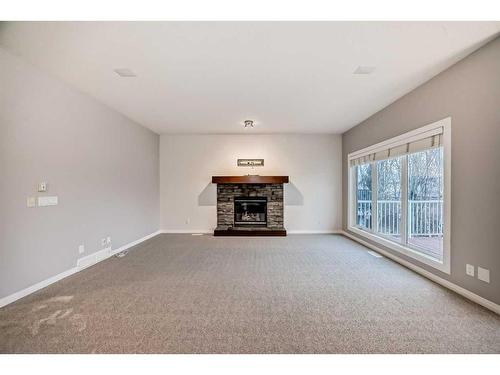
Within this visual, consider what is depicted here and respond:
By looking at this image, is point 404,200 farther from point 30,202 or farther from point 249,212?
point 30,202

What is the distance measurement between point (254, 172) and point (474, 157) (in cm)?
478

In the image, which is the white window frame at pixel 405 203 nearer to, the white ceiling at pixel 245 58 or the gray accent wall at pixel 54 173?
the white ceiling at pixel 245 58

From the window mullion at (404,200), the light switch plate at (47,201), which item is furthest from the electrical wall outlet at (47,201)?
the window mullion at (404,200)

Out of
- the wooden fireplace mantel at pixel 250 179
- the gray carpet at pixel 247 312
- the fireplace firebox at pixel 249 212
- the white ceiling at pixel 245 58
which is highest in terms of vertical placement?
the white ceiling at pixel 245 58

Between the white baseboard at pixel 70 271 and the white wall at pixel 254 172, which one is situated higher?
the white wall at pixel 254 172

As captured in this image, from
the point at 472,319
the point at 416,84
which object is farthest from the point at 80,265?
the point at 416,84

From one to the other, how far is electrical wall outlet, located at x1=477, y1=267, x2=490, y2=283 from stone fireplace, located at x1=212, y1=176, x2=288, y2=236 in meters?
4.30

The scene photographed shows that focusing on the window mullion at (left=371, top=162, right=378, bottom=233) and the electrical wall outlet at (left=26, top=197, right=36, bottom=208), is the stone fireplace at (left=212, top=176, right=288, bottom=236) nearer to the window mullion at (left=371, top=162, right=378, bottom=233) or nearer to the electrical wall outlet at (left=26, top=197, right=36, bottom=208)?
the window mullion at (left=371, top=162, right=378, bottom=233)

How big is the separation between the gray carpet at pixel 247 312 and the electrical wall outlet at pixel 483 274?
27cm

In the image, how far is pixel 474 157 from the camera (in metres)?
2.71

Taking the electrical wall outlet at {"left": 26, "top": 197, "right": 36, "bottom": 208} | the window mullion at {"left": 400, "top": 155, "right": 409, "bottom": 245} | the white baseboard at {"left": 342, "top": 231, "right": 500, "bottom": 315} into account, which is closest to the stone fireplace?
the white baseboard at {"left": 342, "top": 231, "right": 500, "bottom": 315}

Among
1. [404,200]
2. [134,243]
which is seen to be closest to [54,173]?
[134,243]

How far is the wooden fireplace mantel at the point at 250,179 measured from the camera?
646 cm
